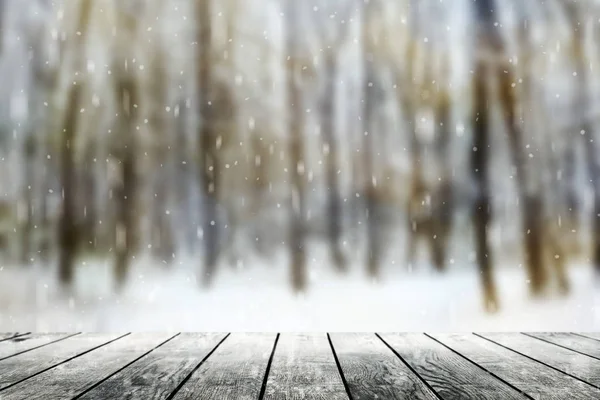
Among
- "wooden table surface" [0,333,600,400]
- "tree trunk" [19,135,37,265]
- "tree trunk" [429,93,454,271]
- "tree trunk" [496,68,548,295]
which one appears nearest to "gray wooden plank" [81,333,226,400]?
"wooden table surface" [0,333,600,400]

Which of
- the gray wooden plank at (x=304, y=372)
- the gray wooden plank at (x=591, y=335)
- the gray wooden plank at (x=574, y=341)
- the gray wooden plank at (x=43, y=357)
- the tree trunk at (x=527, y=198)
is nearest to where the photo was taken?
the gray wooden plank at (x=304, y=372)

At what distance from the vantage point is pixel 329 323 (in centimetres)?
150

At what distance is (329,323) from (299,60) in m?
0.79

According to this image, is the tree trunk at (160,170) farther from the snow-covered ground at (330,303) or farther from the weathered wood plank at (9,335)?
the weathered wood plank at (9,335)

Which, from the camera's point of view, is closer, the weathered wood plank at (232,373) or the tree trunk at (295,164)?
the weathered wood plank at (232,373)

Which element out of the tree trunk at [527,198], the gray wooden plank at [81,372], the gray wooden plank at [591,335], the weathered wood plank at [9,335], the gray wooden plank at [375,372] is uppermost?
the tree trunk at [527,198]

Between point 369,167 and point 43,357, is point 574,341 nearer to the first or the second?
point 369,167

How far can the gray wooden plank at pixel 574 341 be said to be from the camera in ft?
3.90

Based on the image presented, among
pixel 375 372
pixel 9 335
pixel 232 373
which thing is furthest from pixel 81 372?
pixel 9 335

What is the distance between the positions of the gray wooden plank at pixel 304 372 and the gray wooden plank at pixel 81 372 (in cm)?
31

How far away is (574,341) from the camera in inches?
51.9

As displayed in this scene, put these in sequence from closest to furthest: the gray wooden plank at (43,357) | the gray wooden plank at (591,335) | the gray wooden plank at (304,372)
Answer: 1. the gray wooden plank at (304,372)
2. the gray wooden plank at (43,357)
3. the gray wooden plank at (591,335)

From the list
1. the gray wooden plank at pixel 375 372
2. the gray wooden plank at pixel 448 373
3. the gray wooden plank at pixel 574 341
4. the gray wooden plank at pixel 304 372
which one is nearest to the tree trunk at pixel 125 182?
the gray wooden plank at pixel 304 372

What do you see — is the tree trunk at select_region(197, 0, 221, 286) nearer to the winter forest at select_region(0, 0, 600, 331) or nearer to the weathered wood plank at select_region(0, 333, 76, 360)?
the winter forest at select_region(0, 0, 600, 331)
